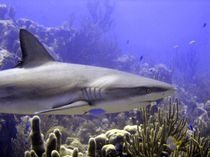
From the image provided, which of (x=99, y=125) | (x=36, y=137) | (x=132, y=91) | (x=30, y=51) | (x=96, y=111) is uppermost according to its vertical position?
(x=30, y=51)

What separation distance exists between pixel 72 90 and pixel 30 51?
1.26 m

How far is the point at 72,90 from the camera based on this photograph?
2.21 meters

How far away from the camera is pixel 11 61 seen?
1014 cm

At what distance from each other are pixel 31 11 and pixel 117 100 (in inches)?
8117

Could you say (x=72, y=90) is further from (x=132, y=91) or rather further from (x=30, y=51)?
(x=30, y=51)

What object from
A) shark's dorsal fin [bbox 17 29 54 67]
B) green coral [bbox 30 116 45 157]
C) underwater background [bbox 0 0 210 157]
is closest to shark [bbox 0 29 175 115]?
shark's dorsal fin [bbox 17 29 54 67]

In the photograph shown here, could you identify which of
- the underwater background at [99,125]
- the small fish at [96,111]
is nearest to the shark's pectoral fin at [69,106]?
the small fish at [96,111]

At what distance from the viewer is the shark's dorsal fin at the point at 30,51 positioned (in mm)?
2779

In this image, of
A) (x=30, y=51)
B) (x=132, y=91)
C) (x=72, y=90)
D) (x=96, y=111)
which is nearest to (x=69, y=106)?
(x=72, y=90)

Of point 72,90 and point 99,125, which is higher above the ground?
point 72,90

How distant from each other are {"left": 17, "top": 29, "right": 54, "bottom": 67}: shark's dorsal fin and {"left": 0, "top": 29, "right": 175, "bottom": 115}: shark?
0.40ft

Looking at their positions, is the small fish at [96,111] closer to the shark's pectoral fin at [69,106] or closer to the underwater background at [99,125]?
the shark's pectoral fin at [69,106]

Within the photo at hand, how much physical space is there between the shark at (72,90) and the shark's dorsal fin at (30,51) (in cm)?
12

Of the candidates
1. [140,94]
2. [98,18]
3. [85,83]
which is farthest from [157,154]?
[98,18]
